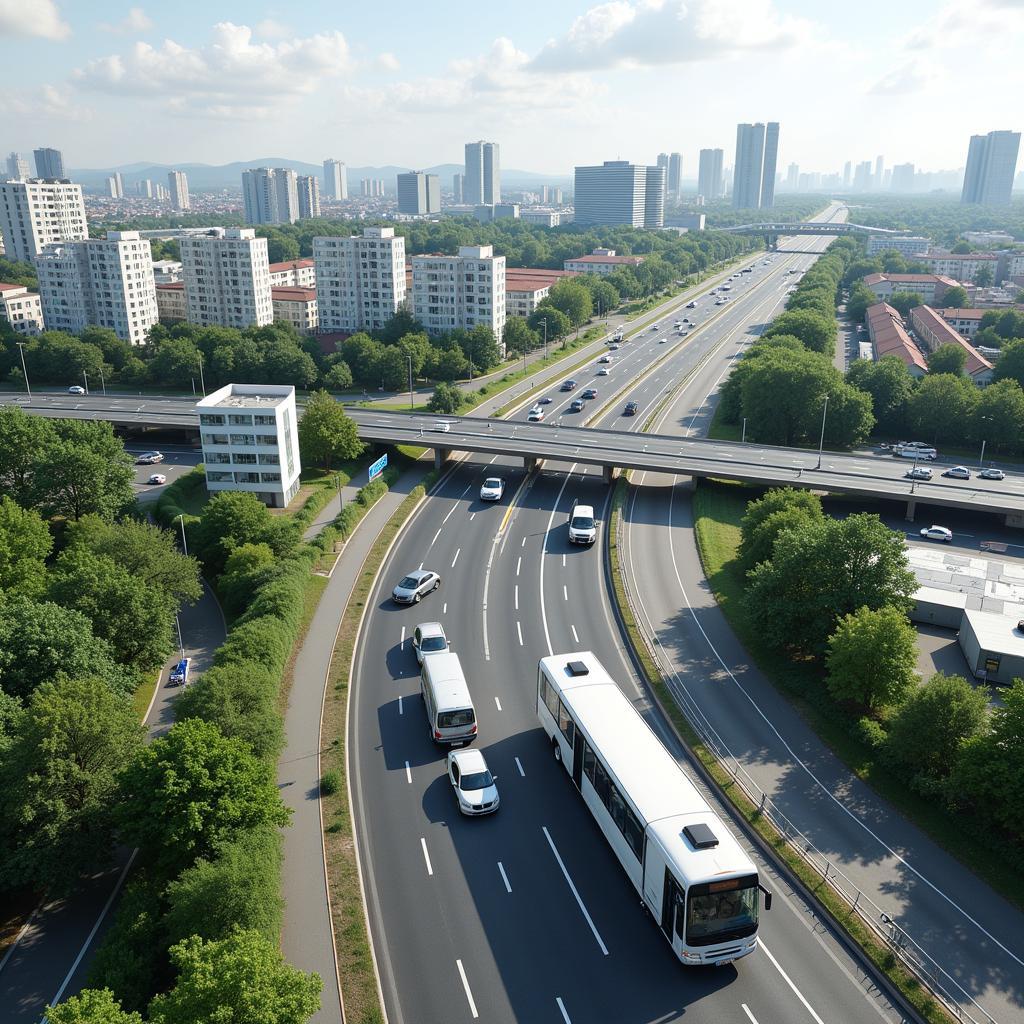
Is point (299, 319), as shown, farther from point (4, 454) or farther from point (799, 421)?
point (799, 421)

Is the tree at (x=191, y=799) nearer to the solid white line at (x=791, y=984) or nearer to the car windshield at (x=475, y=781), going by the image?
the car windshield at (x=475, y=781)

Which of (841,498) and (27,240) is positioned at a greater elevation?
(27,240)

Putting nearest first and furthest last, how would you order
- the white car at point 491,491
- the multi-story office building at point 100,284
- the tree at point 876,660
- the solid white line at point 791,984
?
the solid white line at point 791,984 < the tree at point 876,660 < the white car at point 491,491 < the multi-story office building at point 100,284

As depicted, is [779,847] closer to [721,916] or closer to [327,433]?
[721,916]

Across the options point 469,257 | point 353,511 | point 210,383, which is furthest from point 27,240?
point 353,511

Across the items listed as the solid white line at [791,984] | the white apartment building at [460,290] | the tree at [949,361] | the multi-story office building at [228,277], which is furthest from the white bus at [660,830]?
the multi-story office building at [228,277]

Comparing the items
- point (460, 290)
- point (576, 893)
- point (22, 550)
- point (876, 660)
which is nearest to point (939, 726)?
point (876, 660)
